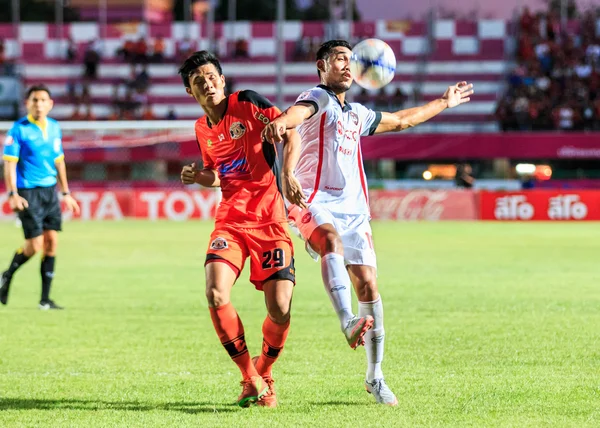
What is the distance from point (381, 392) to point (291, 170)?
1.35 metres

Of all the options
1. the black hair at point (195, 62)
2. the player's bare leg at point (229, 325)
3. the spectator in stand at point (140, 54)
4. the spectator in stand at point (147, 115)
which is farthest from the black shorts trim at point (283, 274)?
the spectator in stand at point (140, 54)

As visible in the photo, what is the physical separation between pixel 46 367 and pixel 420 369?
8.57 feet

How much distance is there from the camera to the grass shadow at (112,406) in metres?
6.07

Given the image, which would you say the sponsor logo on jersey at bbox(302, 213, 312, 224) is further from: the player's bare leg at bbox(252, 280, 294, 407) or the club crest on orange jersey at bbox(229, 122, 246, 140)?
the club crest on orange jersey at bbox(229, 122, 246, 140)

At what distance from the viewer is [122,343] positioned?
8914 mm

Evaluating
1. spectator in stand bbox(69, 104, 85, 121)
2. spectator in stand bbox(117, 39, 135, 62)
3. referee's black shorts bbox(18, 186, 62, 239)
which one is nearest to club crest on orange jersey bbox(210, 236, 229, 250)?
referee's black shorts bbox(18, 186, 62, 239)

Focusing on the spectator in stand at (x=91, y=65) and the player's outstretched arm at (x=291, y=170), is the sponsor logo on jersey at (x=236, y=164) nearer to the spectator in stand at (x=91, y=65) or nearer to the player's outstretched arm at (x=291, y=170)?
the player's outstretched arm at (x=291, y=170)

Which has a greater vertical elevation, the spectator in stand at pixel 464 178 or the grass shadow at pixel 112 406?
the grass shadow at pixel 112 406

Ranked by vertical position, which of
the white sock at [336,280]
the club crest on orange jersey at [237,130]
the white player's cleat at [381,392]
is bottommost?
the white player's cleat at [381,392]

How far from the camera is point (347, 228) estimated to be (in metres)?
6.54

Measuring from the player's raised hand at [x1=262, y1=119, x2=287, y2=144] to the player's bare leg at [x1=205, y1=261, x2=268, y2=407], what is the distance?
0.78 m

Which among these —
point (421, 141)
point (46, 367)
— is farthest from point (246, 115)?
point (421, 141)

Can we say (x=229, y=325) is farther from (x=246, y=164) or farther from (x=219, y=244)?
(x=246, y=164)

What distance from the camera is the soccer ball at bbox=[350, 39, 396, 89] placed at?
21.6ft
